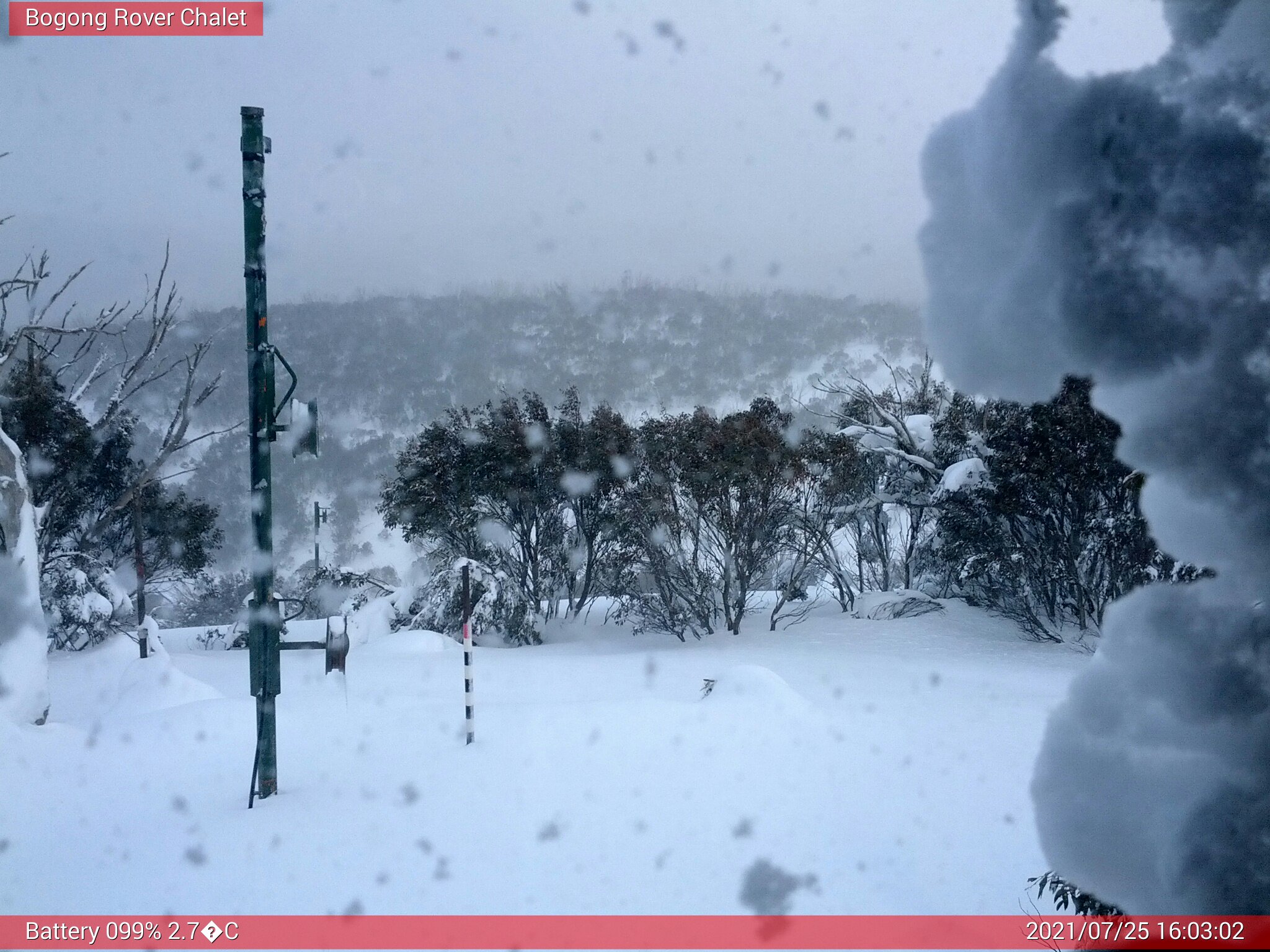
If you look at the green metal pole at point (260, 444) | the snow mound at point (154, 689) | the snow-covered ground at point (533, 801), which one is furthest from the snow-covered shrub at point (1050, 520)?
the snow mound at point (154, 689)

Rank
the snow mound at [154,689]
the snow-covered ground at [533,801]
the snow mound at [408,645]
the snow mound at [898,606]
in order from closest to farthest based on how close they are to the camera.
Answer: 1. the snow-covered ground at [533,801]
2. the snow mound at [154,689]
3. the snow mound at [408,645]
4. the snow mound at [898,606]

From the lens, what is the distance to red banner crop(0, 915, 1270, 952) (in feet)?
8.43

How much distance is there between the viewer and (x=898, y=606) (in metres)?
12.7

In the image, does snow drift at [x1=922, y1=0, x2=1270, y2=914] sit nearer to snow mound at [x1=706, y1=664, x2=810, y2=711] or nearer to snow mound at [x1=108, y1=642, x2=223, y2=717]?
snow mound at [x1=706, y1=664, x2=810, y2=711]

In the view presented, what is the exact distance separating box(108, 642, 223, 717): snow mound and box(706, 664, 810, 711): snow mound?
4.23 metres

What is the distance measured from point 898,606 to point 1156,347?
12086 mm

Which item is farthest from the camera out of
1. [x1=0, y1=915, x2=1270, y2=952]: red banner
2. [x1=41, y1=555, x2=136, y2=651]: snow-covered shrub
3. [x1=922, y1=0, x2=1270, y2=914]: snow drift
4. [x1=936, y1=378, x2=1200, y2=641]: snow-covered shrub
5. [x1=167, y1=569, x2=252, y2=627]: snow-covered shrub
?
[x1=167, y1=569, x2=252, y2=627]: snow-covered shrub

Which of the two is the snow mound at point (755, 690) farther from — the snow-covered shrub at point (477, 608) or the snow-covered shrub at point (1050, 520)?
the snow-covered shrub at point (477, 608)

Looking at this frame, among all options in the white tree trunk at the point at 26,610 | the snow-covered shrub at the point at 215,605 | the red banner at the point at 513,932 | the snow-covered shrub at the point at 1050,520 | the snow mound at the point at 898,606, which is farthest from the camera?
the snow-covered shrub at the point at 215,605

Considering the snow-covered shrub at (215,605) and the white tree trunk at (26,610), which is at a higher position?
the white tree trunk at (26,610)

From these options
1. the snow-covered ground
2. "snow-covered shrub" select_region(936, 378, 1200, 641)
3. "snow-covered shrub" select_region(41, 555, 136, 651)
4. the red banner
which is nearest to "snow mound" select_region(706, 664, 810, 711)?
the snow-covered ground

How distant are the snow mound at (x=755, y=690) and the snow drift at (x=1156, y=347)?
4446 millimetres

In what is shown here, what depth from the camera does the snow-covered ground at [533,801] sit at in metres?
3.09

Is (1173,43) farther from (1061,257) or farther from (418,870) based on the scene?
(418,870)
